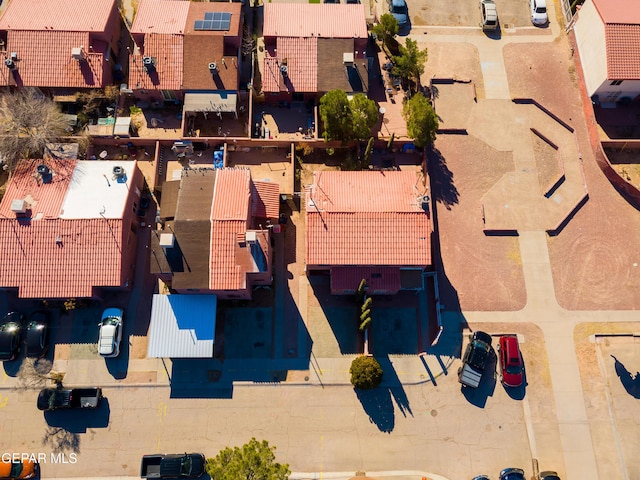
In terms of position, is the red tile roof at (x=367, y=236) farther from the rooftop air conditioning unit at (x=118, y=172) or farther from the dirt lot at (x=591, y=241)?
the rooftop air conditioning unit at (x=118, y=172)

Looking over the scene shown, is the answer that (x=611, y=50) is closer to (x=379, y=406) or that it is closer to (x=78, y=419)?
(x=379, y=406)

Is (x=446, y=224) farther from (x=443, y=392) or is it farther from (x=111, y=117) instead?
(x=111, y=117)

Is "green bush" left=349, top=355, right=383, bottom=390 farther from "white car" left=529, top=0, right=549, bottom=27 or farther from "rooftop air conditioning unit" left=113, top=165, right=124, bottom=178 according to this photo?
"white car" left=529, top=0, right=549, bottom=27

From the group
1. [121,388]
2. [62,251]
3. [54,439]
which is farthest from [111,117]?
[54,439]

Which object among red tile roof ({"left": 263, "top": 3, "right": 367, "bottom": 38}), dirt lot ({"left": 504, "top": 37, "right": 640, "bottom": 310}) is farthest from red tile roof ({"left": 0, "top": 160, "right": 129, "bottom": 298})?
dirt lot ({"left": 504, "top": 37, "right": 640, "bottom": 310})

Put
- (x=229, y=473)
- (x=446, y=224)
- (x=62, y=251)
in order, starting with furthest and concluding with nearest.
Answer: (x=446, y=224)
(x=62, y=251)
(x=229, y=473)

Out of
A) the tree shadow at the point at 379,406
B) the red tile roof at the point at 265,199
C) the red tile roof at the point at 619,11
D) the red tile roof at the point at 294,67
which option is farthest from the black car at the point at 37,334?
the red tile roof at the point at 619,11
